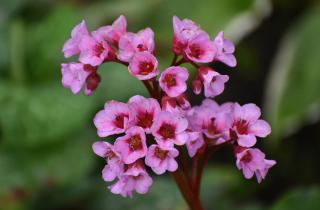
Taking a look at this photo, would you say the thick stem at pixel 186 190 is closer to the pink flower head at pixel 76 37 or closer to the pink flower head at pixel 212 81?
the pink flower head at pixel 212 81

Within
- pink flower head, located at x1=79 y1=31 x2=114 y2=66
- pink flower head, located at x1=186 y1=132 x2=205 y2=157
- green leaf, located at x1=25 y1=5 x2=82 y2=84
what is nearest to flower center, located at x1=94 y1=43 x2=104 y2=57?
pink flower head, located at x1=79 y1=31 x2=114 y2=66

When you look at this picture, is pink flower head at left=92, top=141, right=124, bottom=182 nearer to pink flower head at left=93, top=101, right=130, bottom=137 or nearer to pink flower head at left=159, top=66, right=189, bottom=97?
pink flower head at left=93, top=101, right=130, bottom=137

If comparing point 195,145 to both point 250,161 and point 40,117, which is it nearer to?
point 250,161

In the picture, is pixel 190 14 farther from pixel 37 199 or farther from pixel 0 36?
pixel 37 199

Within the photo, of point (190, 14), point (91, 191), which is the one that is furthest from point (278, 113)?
point (91, 191)

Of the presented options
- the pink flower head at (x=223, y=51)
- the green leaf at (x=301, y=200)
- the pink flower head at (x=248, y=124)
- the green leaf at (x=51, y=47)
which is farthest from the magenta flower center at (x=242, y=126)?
the green leaf at (x=51, y=47)

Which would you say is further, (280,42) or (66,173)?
(280,42)

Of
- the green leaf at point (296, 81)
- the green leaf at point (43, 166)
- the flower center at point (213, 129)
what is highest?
the flower center at point (213, 129)
